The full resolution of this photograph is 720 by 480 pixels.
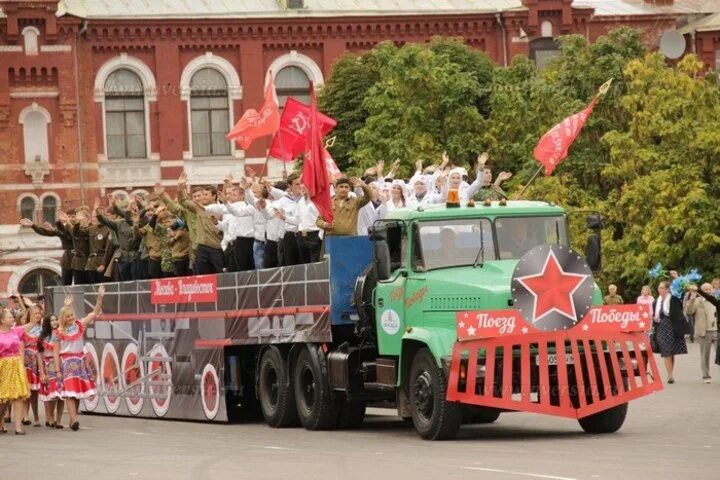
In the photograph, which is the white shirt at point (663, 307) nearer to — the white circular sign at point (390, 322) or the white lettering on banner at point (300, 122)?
the white lettering on banner at point (300, 122)

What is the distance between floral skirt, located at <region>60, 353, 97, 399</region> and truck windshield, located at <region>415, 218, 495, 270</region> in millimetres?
7216

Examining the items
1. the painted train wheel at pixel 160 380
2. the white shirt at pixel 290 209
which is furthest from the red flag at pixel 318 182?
the painted train wheel at pixel 160 380

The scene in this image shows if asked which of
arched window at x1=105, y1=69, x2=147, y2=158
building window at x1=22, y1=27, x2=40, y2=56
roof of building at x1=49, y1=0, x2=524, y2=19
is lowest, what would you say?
arched window at x1=105, y1=69, x2=147, y2=158

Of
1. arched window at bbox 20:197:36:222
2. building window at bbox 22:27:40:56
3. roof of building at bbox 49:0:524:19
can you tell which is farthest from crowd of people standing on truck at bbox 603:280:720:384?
roof of building at bbox 49:0:524:19

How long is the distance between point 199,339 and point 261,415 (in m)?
1.44

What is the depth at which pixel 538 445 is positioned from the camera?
2089 cm

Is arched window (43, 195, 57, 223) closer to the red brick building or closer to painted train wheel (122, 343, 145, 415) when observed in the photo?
the red brick building

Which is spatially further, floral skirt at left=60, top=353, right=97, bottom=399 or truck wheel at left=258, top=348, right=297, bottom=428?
floral skirt at left=60, top=353, right=97, bottom=399

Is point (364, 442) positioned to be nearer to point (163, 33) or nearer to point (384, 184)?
point (384, 184)

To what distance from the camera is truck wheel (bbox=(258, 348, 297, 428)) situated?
83.7ft

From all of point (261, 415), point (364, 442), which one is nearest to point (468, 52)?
point (261, 415)

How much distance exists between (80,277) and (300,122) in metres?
5.89

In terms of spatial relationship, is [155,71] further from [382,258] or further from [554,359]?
[554,359]

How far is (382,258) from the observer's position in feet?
74.4
